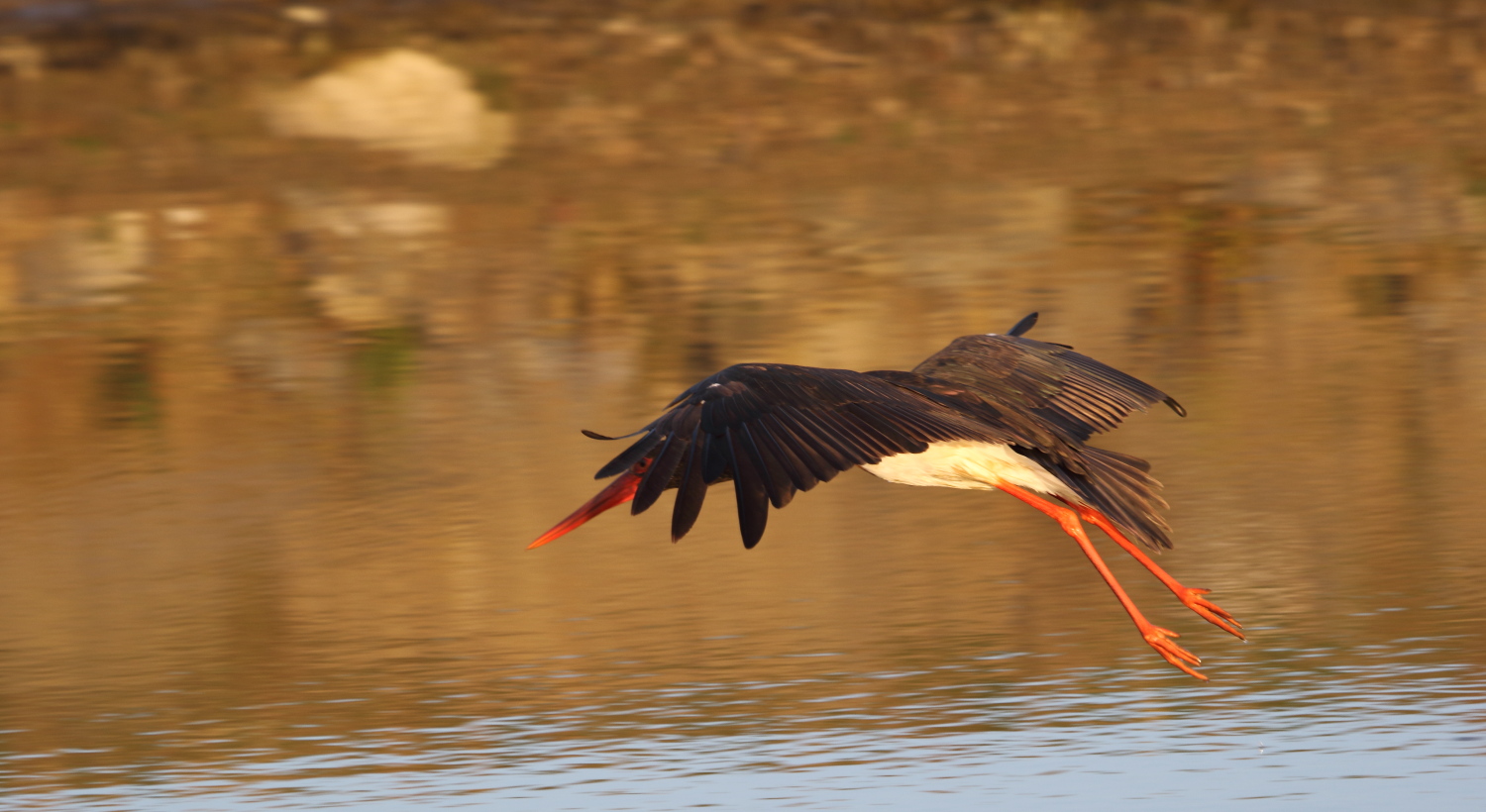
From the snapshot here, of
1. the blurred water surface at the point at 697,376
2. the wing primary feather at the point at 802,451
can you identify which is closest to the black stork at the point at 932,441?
the wing primary feather at the point at 802,451

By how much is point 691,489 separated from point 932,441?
93cm

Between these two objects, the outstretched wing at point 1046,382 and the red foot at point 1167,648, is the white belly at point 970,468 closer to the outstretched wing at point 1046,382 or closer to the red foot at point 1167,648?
the outstretched wing at point 1046,382

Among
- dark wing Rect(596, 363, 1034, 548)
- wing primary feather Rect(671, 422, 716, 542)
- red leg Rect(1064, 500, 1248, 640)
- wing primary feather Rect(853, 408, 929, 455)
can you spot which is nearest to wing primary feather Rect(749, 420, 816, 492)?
dark wing Rect(596, 363, 1034, 548)

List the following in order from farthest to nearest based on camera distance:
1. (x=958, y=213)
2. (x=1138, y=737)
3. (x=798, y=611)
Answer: (x=958, y=213), (x=798, y=611), (x=1138, y=737)

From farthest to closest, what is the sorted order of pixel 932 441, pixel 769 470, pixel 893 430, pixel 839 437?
pixel 932 441
pixel 893 430
pixel 839 437
pixel 769 470

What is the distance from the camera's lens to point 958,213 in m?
14.9

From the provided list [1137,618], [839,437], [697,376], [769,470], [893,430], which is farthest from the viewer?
[697,376]

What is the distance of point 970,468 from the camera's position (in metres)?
6.87

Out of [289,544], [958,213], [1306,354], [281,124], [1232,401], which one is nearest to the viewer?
[289,544]

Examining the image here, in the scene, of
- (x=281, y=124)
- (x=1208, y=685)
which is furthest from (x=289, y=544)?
(x=281, y=124)

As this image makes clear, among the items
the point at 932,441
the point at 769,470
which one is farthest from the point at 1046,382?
the point at 769,470

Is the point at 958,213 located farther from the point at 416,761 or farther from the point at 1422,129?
the point at 416,761

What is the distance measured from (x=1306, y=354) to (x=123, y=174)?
8974 millimetres

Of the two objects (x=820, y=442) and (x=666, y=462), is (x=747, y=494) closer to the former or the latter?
(x=666, y=462)
